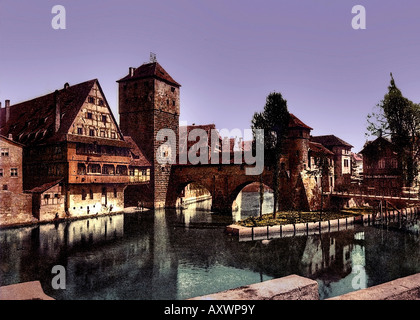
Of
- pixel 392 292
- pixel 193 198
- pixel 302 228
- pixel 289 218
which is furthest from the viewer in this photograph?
pixel 193 198

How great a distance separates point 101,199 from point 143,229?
1005cm

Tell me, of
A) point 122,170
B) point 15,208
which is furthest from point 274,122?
point 15,208

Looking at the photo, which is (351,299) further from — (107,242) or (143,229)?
(143,229)

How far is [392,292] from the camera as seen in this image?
22.0 feet

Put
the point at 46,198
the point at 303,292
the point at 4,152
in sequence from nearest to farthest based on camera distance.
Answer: the point at 303,292 < the point at 4,152 < the point at 46,198

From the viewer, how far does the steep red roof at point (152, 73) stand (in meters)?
46.0

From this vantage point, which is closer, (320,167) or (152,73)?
(320,167)

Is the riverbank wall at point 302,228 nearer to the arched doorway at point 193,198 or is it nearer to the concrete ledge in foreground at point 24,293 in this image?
the arched doorway at point 193,198

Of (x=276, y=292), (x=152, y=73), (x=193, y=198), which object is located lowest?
(x=193, y=198)

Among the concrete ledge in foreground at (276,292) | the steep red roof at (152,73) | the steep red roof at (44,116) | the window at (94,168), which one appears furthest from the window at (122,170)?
the concrete ledge in foreground at (276,292)

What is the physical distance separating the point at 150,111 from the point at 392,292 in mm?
42566

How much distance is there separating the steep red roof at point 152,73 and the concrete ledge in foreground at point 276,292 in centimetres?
4214
